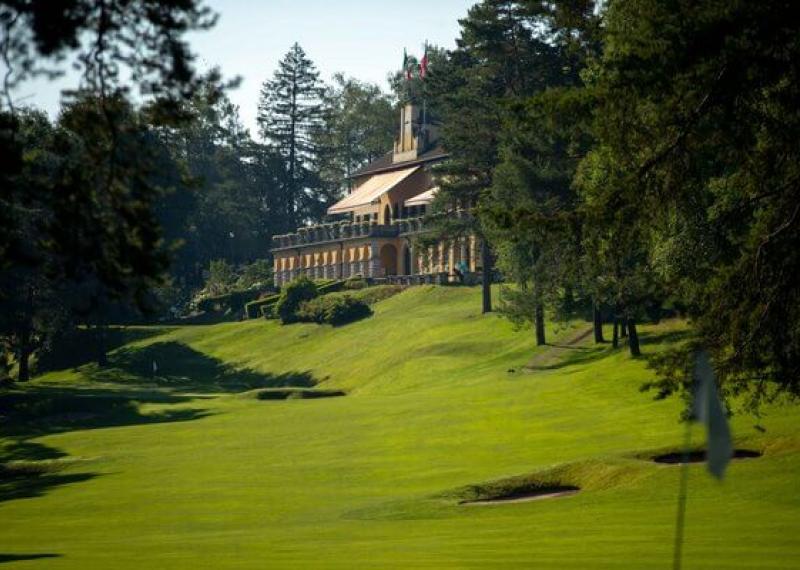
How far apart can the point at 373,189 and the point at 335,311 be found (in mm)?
37444

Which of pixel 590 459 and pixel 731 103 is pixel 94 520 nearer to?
pixel 590 459

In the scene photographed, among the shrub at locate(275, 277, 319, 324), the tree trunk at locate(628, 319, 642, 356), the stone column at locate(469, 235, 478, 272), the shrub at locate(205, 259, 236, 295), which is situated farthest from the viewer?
the shrub at locate(205, 259, 236, 295)

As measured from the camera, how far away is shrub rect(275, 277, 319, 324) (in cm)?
11519

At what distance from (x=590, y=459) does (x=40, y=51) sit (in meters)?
26.1

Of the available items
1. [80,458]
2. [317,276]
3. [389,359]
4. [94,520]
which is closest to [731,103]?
[94,520]

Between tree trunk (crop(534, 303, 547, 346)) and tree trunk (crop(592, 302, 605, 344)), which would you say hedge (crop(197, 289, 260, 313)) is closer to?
tree trunk (crop(534, 303, 547, 346))

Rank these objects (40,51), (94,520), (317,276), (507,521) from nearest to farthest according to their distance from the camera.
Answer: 1. (40,51)
2. (507,521)
3. (94,520)
4. (317,276)

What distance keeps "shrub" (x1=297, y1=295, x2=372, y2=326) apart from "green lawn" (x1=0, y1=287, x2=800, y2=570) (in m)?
13.5

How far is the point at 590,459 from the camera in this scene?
132 feet

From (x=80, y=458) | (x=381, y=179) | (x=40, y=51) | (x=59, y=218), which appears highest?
(x=381, y=179)

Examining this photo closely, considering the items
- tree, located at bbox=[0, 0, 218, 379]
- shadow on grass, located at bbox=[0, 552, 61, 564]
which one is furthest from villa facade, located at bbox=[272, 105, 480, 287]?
tree, located at bbox=[0, 0, 218, 379]

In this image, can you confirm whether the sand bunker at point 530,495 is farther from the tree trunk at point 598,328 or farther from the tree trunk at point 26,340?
the tree trunk at point 26,340

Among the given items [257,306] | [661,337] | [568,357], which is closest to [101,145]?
[661,337]

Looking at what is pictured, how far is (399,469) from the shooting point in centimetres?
4631
